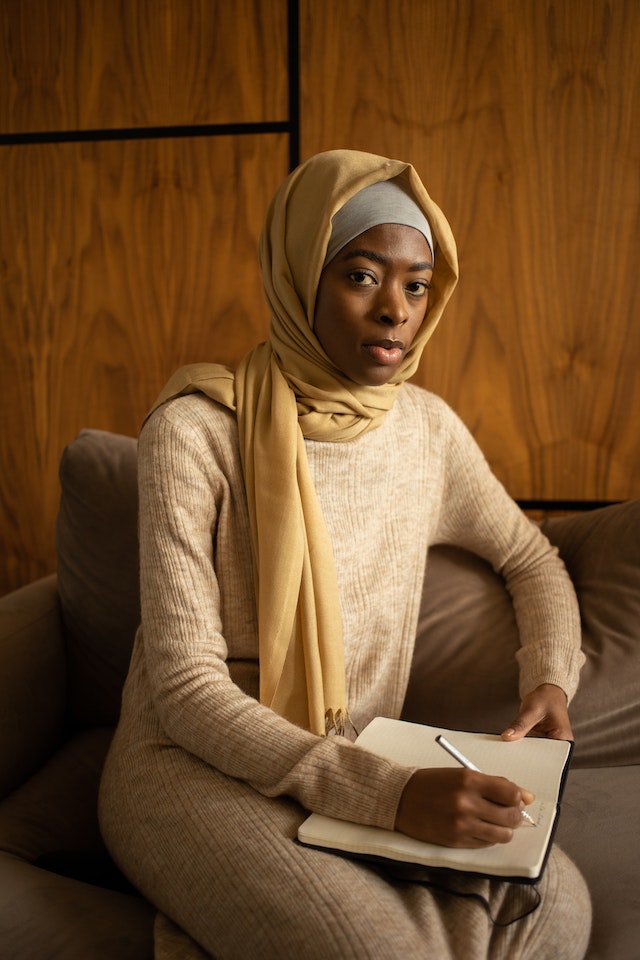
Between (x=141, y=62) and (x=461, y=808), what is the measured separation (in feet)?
6.08

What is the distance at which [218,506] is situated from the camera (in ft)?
4.54

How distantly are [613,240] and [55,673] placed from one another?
1583 millimetres

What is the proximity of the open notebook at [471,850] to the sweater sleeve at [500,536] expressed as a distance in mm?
383

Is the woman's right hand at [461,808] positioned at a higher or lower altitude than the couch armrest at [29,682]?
higher

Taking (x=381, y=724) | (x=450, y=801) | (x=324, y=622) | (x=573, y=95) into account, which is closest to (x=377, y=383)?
(x=324, y=622)

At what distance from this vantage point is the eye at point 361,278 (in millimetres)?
1366

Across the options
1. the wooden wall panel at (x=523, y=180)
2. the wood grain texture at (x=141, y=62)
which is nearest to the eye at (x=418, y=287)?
the wooden wall panel at (x=523, y=180)

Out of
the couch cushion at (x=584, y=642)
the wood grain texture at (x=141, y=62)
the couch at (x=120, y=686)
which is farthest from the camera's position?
the wood grain texture at (x=141, y=62)

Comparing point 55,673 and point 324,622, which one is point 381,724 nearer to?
point 324,622

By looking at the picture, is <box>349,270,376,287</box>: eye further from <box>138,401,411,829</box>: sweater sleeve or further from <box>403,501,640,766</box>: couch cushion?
<box>403,501,640,766</box>: couch cushion

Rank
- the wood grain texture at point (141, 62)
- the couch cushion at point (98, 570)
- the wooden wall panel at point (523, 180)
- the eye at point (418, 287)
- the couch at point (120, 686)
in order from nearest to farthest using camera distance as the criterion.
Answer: the couch at point (120, 686) < the eye at point (418, 287) < the couch cushion at point (98, 570) < the wooden wall panel at point (523, 180) < the wood grain texture at point (141, 62)

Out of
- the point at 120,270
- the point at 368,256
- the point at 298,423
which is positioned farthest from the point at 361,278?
the point at 120,270

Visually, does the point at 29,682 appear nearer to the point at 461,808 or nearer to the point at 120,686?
the point at 120,686

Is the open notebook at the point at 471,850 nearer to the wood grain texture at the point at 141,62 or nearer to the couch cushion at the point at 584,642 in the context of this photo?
the couch cushion at the point at 584,642
